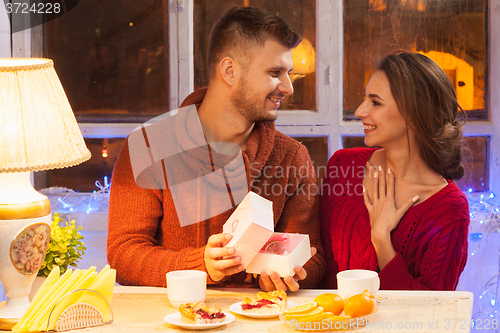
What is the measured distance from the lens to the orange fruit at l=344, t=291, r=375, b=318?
45.6 inches

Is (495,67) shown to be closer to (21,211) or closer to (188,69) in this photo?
(188,69)

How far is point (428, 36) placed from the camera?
272 cm

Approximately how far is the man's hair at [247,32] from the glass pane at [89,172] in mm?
1108

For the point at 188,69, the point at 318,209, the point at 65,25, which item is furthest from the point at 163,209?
the point at 65,25

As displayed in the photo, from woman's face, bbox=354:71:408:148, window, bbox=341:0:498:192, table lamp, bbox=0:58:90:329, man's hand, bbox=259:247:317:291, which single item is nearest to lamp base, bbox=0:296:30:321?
table lamp, bbox=0:58:90:329

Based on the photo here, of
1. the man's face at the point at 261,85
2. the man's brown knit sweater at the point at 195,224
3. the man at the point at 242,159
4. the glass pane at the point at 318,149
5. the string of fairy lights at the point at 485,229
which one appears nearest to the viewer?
the man's brown knit sweater at the point at 195,224

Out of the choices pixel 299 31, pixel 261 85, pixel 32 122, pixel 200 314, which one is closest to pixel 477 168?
pixel 299 31

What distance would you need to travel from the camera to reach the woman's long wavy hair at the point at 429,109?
1.89 m

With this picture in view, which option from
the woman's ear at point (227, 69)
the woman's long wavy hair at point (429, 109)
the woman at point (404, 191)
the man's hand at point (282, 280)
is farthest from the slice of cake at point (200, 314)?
the woman's long wavy hair at point (429, 109)

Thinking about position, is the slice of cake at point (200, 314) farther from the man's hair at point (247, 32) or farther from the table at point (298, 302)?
the man's hair at point (247, 32)

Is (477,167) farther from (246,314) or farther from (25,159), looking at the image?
(25,159)

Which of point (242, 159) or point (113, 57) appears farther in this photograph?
point (113, 57)

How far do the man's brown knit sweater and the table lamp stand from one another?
1.34 feet

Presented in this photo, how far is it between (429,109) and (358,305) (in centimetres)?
99
